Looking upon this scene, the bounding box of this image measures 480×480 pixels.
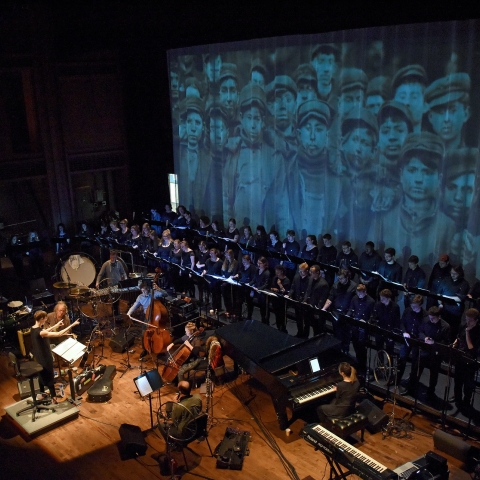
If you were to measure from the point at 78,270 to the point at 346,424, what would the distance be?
6965 mm

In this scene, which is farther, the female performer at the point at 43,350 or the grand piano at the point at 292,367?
the female performer at the point at 43,350

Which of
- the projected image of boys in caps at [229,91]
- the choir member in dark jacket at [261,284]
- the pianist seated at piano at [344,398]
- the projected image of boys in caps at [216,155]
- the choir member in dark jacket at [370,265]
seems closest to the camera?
the pianist seated at piano at [344,398]

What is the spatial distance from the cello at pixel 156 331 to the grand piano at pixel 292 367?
1698 millimetres

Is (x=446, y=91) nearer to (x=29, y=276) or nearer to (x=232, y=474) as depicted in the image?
(x=232, y=474)

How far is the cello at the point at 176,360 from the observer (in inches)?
353

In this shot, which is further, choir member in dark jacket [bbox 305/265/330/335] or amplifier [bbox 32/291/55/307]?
amplifier [bbox 32/291/55/307]

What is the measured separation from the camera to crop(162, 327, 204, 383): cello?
8.97m

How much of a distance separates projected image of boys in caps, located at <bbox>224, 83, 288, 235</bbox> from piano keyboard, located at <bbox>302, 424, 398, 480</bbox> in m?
7.69

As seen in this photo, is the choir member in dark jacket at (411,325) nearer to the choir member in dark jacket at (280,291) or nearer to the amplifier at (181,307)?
the choir member in dark jacket at (280,291)

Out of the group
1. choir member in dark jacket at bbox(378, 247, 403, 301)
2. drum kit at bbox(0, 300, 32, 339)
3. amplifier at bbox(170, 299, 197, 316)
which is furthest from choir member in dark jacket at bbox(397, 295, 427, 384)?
drum kit at bbox(0, 300, 32, 339)

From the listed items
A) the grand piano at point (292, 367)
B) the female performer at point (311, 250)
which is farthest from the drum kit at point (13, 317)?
the female performer at point (311, 250)

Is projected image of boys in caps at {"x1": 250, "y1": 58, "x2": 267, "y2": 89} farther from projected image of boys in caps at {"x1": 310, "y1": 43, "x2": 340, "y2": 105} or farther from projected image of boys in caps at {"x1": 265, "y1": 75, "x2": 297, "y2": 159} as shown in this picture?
projected image of boys in caps at {"x1": 310, "y1": 43, "x2": 340, "y2": 105}

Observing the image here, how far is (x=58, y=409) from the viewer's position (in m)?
8.51

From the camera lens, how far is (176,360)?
354 inches
